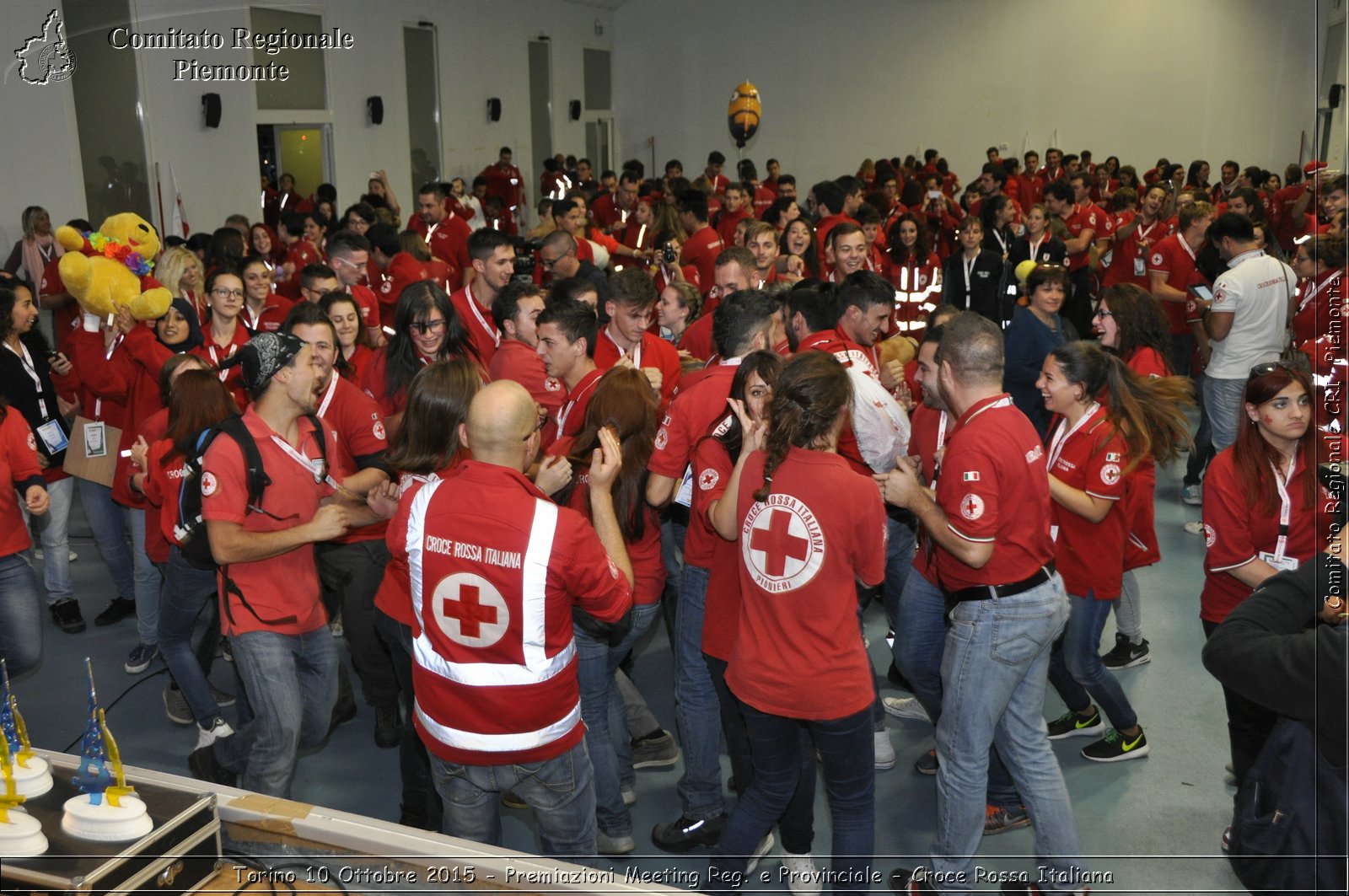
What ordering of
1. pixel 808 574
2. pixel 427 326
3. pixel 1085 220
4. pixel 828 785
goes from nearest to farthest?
pixel 808 574, pixel 828 785, pixel 427 326, pixel 1085 220

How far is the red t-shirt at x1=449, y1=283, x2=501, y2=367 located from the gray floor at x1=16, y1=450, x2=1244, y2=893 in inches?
62.9

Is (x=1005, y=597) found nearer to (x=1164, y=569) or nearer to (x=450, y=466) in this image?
(x=450, y=466)

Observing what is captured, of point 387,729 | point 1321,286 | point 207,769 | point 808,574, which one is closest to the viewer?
point 808,574

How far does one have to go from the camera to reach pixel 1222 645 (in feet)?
6.15

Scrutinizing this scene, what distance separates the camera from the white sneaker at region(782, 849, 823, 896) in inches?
121

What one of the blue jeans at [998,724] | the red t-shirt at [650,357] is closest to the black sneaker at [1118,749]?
the blue jeans at [998,724]

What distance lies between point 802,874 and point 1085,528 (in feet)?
4.64

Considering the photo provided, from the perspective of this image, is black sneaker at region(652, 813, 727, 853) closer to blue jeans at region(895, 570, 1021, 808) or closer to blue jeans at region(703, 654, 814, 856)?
blue jeans at region(703, 654, 814, 856)

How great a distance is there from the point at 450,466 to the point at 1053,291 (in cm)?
348

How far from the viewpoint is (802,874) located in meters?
3.08

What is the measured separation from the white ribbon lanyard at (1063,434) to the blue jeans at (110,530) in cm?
384

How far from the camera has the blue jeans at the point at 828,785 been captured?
2646 millimetres

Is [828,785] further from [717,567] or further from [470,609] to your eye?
[470,609]

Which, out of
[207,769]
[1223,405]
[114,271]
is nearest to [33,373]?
[114,271]
